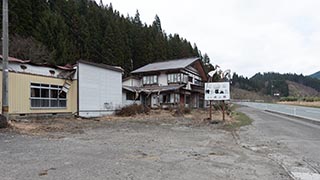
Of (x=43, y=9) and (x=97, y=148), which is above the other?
(x=43, y=9)

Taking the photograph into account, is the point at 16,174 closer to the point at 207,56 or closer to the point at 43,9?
the point at 43,9

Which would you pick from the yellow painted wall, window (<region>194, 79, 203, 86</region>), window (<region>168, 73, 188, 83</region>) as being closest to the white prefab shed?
the yellow painted wall

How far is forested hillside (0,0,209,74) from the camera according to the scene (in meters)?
29.0

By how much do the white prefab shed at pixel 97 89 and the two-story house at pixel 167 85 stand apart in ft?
22.4

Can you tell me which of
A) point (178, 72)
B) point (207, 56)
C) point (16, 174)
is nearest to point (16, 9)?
point (178, 72)

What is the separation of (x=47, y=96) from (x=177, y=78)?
733 inches

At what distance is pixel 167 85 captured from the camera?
3475 cm

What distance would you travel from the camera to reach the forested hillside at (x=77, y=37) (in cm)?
2899

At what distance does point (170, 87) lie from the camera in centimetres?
3244

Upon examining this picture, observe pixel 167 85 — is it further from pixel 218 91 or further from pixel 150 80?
pixel 218 91

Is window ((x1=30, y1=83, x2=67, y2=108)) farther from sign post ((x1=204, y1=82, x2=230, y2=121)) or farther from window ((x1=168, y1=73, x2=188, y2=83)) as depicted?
window ((x1=168, y1=73, x2=188, y2=83))

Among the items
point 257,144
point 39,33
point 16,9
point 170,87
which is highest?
point 16,9

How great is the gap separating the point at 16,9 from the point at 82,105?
16734 millimetres

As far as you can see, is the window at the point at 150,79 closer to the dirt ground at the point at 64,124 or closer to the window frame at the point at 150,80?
the window frame at the point at 150,80
